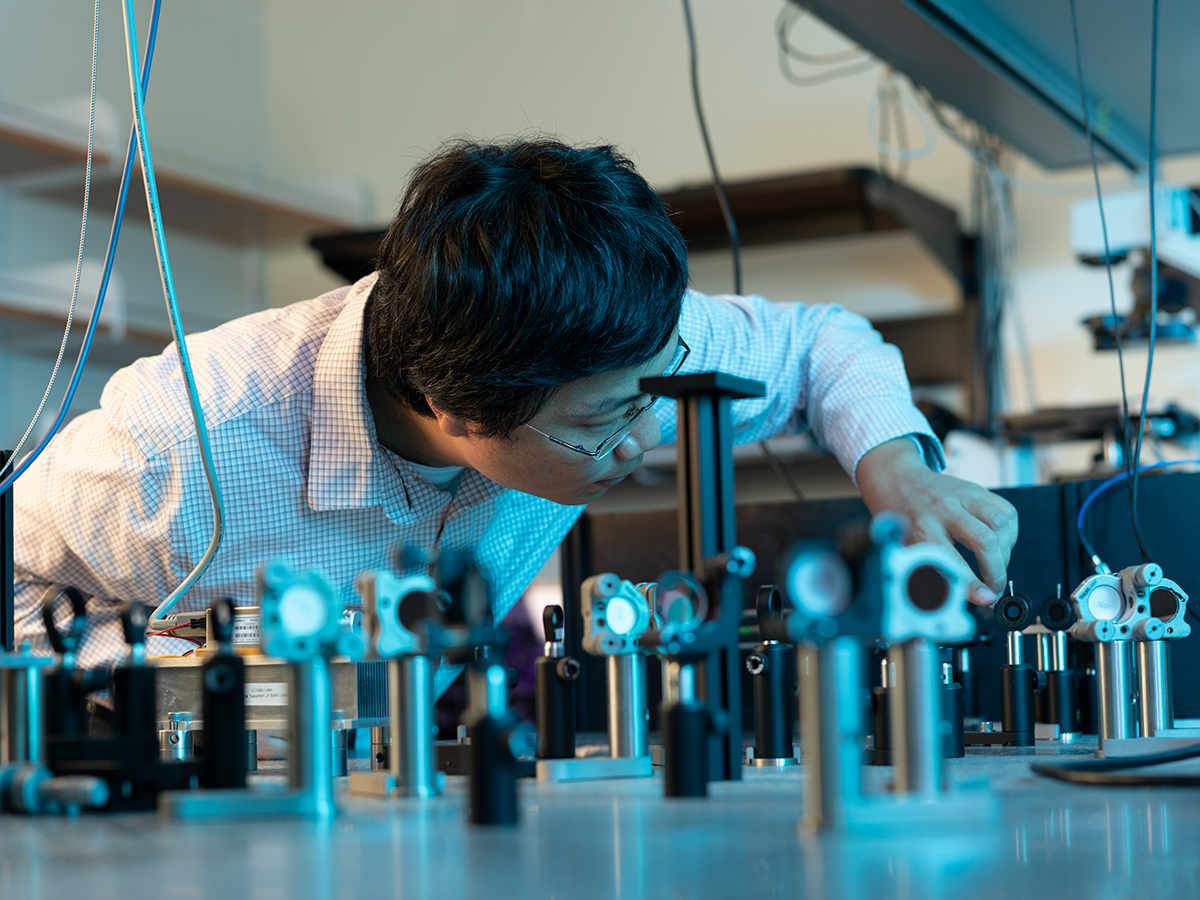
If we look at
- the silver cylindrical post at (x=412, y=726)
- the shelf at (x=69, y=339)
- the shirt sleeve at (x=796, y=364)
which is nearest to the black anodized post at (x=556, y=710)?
the silver cylindrical post at (x=412, y=726)

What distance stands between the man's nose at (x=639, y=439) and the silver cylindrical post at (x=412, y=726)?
0.62 m

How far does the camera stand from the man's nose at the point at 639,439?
4.40 ft

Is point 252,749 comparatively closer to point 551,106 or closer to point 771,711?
point 771,711

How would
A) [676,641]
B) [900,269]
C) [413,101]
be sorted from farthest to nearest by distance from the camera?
1. [413,101]
2. [900,269]
3. [676,641]

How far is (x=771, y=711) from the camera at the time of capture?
979mm

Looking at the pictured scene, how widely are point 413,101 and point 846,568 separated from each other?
13.6ft

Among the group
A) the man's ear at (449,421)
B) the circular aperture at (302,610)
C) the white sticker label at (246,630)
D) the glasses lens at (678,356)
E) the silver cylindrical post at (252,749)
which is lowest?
the silver cylindrical post at (252,749)

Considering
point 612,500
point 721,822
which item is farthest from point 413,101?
point 721,822

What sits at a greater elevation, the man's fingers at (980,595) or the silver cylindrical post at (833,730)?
the man's fingers at (980,595)

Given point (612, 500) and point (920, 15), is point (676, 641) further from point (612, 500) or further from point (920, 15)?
point (612, 500)

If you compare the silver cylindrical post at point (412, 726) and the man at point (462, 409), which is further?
the man at point (462, 409)

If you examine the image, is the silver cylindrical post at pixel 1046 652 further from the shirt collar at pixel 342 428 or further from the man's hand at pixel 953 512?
the shirt collar at pixel 342 428

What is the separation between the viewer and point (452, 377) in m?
1.24

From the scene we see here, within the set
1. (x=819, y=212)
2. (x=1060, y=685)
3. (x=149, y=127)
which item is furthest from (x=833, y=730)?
(x=149, y=127)
